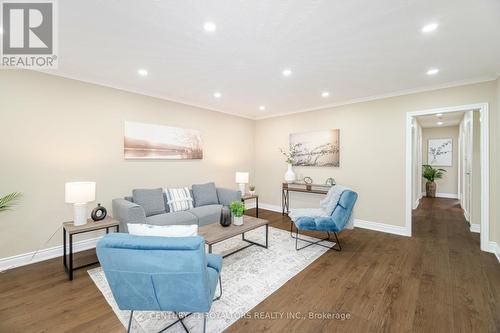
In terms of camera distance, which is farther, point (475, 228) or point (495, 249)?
point (475, 228)

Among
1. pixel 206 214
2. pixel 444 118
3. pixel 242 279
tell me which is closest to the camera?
pixel 242 279

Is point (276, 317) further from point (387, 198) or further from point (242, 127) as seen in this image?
point (242, 127)

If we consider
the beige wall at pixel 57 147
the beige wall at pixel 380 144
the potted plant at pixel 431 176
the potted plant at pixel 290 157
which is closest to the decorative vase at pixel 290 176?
the potted plant at pixel 290 157

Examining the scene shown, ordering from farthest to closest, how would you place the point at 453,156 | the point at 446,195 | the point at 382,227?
the point at 446,195
the point at 453,156
the point at 382,227

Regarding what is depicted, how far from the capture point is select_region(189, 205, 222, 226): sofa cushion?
12.2 ft

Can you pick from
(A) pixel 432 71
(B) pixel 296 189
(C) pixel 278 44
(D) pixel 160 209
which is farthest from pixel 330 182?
(D) pixel 160 209

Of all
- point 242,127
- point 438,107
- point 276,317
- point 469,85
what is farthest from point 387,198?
point 242,127

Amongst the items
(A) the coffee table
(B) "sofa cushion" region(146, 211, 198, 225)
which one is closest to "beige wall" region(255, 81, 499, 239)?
(A) the coffee table

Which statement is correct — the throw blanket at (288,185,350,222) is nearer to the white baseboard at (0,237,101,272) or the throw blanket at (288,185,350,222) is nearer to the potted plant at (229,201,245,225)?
the potted plant at (229,201,245,225)

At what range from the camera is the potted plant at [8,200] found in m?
2.71

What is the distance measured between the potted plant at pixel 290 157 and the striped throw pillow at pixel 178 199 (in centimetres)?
244

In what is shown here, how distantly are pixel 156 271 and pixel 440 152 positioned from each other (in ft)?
33.4

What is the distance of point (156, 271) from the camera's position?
1420 millimetres
